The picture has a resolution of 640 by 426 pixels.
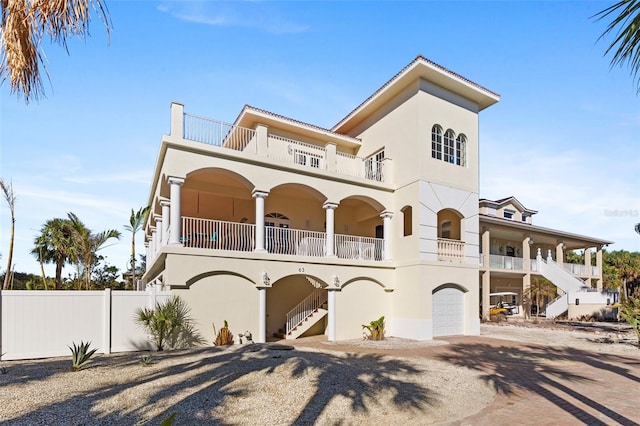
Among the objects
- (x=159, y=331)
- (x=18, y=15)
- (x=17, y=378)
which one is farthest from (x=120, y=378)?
(x=18, y=15)

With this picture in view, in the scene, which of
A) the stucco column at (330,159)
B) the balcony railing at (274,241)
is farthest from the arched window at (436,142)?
the balcony railing at (274,241)

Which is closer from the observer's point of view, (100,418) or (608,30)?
(608,30)

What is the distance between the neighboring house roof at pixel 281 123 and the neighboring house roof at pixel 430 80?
1.89 meters

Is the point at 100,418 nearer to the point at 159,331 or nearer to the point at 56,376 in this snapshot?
the point at 56,376

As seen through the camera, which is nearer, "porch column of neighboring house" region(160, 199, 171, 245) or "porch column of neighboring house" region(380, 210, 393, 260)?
"porch column of neighboring house" region(160, 199, 171, 245)

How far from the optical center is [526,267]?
2927 centimetres

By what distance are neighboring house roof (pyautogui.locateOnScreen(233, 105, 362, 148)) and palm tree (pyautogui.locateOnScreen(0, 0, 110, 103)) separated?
13533 millimetres

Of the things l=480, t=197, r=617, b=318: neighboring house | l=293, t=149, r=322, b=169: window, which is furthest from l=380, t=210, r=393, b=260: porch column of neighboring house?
l=480, t=197, r=617, b=318: neighboring house

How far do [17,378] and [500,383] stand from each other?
10.3 meters

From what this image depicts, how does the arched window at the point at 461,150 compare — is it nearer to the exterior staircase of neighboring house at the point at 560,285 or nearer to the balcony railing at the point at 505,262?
the balcony railing at the point at 505,262

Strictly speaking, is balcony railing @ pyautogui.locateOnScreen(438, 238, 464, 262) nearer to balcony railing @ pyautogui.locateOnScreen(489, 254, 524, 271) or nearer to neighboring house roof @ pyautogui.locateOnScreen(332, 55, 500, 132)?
neighboring house roof @ pyautogui.locateOnScreen(332, 55, 500, 132)

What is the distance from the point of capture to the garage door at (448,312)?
18353 mm

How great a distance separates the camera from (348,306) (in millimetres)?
17797

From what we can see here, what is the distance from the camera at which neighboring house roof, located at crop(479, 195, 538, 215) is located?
106 ft
